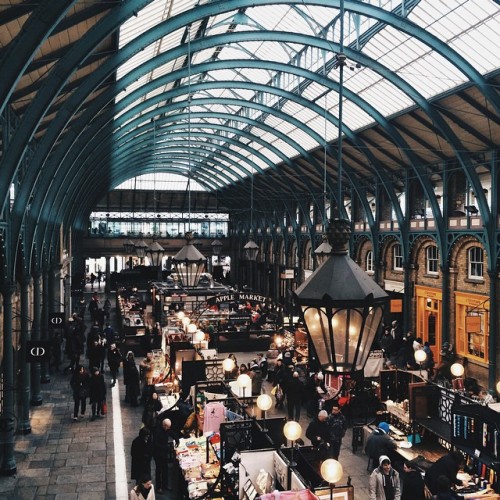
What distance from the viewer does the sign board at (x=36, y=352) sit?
42.1 feet

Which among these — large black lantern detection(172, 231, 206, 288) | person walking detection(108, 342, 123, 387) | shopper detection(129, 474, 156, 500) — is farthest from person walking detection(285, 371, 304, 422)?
shopper detection(129, 474, 156, 500)

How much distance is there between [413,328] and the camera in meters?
22.6

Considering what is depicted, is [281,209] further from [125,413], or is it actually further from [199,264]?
[199,264]

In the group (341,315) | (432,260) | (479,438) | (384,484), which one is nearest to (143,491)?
(384,484)

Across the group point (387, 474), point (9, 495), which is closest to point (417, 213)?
point (387, 474)

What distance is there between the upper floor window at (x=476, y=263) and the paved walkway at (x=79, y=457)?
811 cm

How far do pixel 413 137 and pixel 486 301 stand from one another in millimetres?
6527

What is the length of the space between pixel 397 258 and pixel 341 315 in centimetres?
2192

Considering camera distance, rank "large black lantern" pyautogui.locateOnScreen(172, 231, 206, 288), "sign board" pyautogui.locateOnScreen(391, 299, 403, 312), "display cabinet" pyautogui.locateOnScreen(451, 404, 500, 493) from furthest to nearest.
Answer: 1. "sign board" pyautogui.locateOnScreen(391, 299, 403, 312)
2. "large black lantern" pyautogui.locateOnScreen(172, 231, 206, 288)
3. "display cabinet" pyautogui.locateOnScreen(451, 404, 500, 493)

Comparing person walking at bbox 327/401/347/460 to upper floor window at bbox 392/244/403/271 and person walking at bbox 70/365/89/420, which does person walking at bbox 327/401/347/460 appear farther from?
upper floor window at bbox 392/244/403/271

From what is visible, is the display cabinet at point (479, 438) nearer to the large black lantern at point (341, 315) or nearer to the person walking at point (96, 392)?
the large black lantern at point (341, 315)

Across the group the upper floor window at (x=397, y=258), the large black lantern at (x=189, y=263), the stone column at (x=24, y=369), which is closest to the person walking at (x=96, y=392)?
the stone column at (x=24, y=369)

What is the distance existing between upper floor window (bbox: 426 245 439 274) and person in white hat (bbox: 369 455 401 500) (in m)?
14.1

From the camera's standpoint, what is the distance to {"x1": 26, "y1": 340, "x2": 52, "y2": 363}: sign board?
12.8 meters
